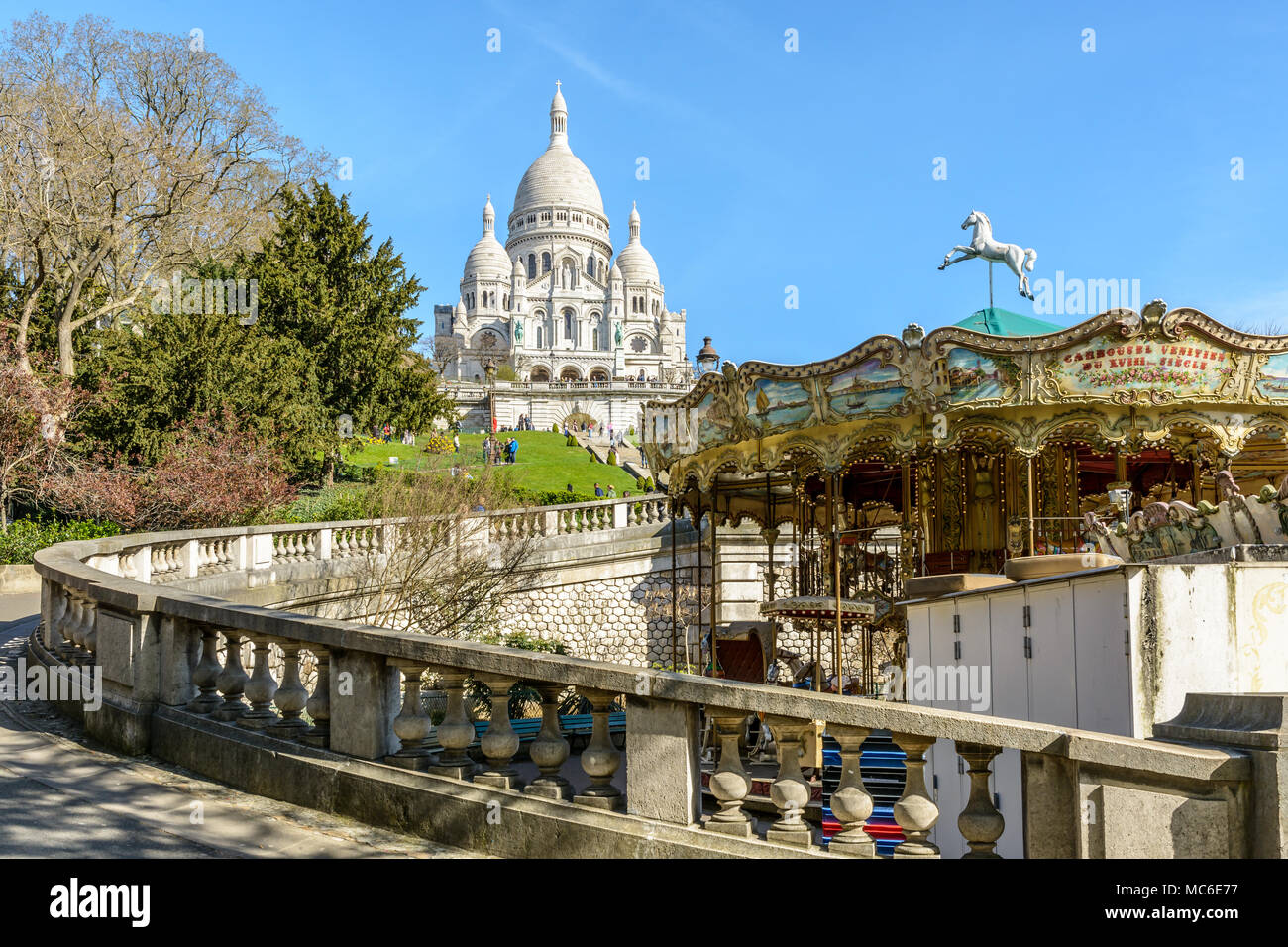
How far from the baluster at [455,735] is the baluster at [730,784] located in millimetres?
1338

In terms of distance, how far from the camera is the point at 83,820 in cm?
495

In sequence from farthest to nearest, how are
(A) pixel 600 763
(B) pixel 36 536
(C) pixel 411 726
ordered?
1. (B) pixel 36 536
2. (C) pixel 411 726
3. (A) pixel 600 763

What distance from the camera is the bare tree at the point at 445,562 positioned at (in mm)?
18484

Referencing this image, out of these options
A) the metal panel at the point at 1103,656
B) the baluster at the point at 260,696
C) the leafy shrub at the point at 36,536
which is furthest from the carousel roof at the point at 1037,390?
the leafy shrub at the point at 36,536

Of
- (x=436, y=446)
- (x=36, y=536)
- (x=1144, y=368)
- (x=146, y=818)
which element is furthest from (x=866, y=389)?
(x=436, y=446)

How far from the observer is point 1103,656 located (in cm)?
579

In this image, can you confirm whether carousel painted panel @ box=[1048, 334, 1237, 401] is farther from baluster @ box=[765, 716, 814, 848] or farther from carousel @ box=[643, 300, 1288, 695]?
baluster @ box=[765, 716, 814, 848]

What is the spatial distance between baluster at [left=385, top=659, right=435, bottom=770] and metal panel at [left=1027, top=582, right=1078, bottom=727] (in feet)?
12.1

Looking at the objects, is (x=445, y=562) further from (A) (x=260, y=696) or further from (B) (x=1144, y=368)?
(A) (x=260, y=696)

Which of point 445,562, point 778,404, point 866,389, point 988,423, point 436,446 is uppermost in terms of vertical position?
Answer: point 436,446

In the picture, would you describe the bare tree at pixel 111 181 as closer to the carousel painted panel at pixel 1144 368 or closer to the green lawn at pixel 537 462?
the green lawn at pixel 537 462

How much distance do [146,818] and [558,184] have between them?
447 feet
